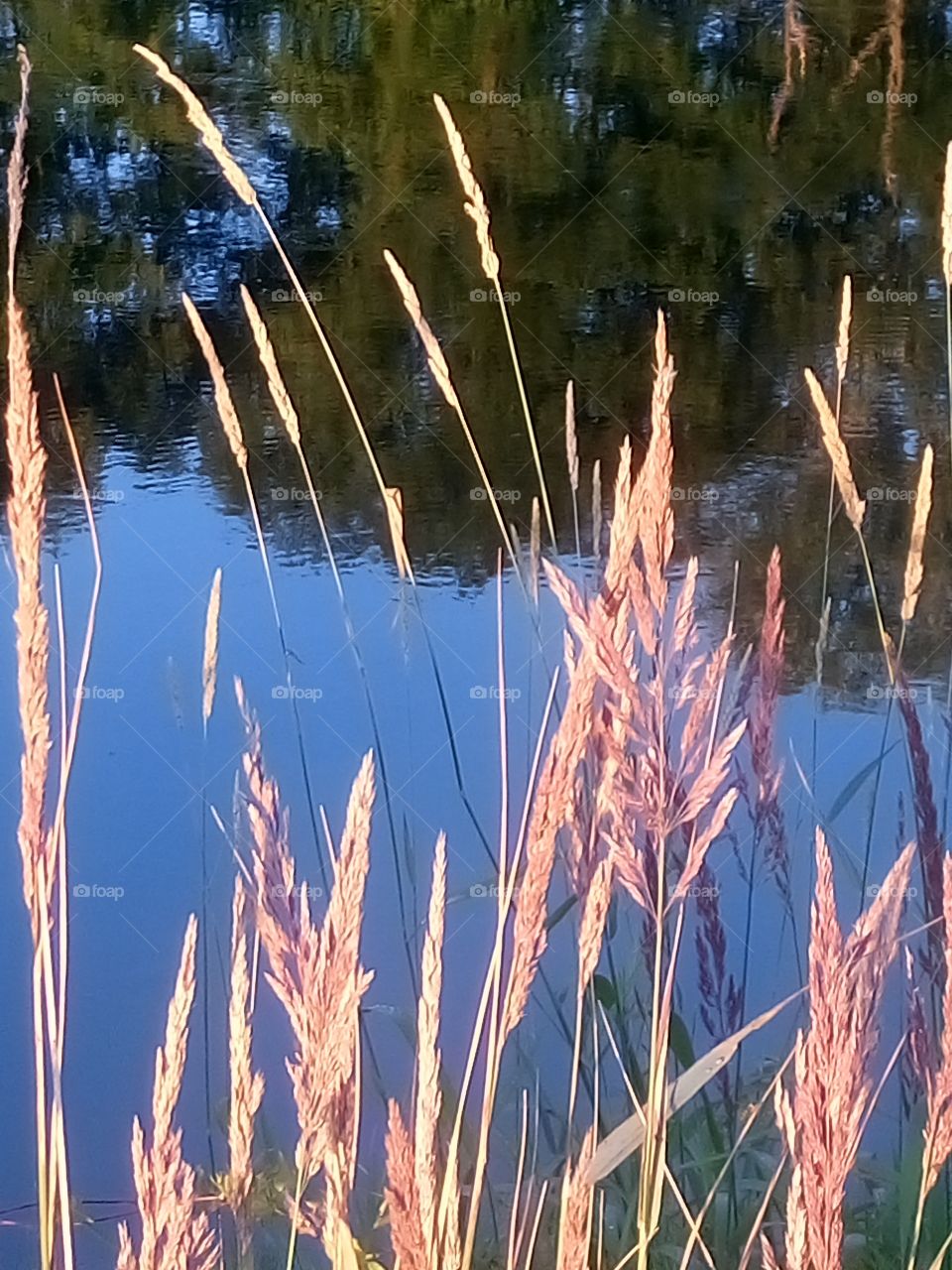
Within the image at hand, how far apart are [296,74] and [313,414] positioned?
0.42 m

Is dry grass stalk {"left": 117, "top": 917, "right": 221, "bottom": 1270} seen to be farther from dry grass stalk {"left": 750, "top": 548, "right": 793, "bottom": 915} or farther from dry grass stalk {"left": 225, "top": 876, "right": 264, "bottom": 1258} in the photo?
dry grass stalk {"left": 750, "top": 548, "right": 793, "bottom": 915}

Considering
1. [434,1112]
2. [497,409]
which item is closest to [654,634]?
[434,1112]

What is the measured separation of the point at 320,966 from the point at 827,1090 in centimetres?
15

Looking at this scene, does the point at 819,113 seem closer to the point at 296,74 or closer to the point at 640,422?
the point at 640,422

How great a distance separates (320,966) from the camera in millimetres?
359

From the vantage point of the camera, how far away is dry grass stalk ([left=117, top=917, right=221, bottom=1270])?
1.17 ft

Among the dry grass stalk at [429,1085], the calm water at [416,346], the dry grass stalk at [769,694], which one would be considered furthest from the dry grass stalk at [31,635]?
the calm water at [416,346]

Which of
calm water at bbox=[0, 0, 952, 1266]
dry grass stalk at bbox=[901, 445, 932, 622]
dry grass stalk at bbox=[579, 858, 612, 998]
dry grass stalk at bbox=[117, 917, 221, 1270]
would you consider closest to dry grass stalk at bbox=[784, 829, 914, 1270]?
dry grass stalk at bbox=[579, 858, 612, 998]

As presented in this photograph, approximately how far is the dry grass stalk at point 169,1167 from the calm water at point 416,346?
29.7 inches

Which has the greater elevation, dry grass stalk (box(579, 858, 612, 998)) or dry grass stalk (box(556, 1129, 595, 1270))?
dry grass stalk (box(579, 858, 612, 998))

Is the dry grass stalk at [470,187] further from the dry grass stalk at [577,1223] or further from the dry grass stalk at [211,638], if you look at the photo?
the dry grass stalk at [577,1223]

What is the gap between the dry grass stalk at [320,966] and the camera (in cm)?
35

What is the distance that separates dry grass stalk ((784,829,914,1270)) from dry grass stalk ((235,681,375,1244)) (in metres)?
0.13

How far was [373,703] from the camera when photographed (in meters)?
1.19
